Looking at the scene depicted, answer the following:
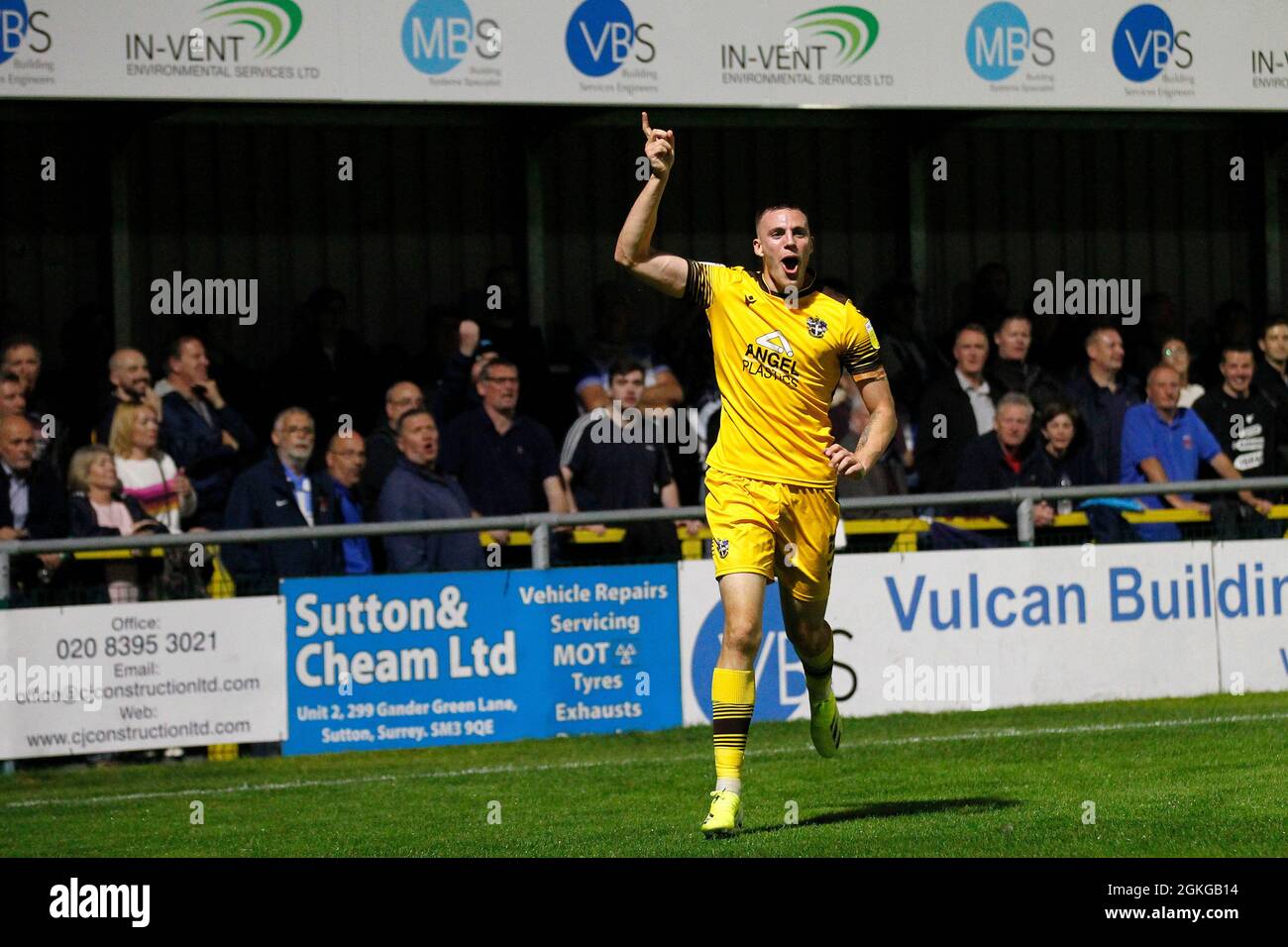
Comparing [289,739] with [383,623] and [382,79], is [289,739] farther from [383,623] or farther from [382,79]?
[382,79]

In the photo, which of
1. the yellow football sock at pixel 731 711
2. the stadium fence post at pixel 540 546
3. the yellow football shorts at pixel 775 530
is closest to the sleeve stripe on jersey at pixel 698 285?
the yellow football shorts at pixel 775 530

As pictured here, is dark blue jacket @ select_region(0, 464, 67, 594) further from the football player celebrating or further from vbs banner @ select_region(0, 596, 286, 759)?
the football player celebrating

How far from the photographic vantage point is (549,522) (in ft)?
40.6

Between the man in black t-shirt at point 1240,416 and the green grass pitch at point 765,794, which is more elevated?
the man in black t-shirt at point 1240,416

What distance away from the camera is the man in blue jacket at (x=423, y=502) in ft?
40.3

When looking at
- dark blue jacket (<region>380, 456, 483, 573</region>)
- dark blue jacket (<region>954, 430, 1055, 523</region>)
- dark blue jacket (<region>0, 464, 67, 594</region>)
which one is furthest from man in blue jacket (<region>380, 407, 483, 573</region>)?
dark blue jacket (<region>954, 430, 1055, 523</region>)

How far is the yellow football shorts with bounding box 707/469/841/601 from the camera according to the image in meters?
8.33

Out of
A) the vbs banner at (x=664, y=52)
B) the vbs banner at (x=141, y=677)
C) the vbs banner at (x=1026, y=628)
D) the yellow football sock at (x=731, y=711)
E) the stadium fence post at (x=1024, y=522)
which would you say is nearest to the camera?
the yellow football sock at (x=731, y=711)

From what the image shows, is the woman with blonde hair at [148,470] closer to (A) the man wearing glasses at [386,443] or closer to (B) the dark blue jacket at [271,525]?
(B) the dark blue jacket at [271,525]

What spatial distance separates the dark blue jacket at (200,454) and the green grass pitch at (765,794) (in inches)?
69.2

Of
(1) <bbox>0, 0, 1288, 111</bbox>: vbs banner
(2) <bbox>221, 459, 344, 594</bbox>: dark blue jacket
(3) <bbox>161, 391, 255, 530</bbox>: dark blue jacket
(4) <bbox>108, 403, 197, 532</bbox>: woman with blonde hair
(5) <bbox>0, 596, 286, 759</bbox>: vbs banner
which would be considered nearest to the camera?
(5) <bbox>0, 596, 286, 759</bbox>: vbs banner

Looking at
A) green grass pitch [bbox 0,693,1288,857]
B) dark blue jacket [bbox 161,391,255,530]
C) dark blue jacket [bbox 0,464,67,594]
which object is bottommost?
green grass pitch [bbox 0,693,1288,857]

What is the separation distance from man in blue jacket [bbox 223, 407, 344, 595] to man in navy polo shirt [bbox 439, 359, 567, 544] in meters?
1.01
